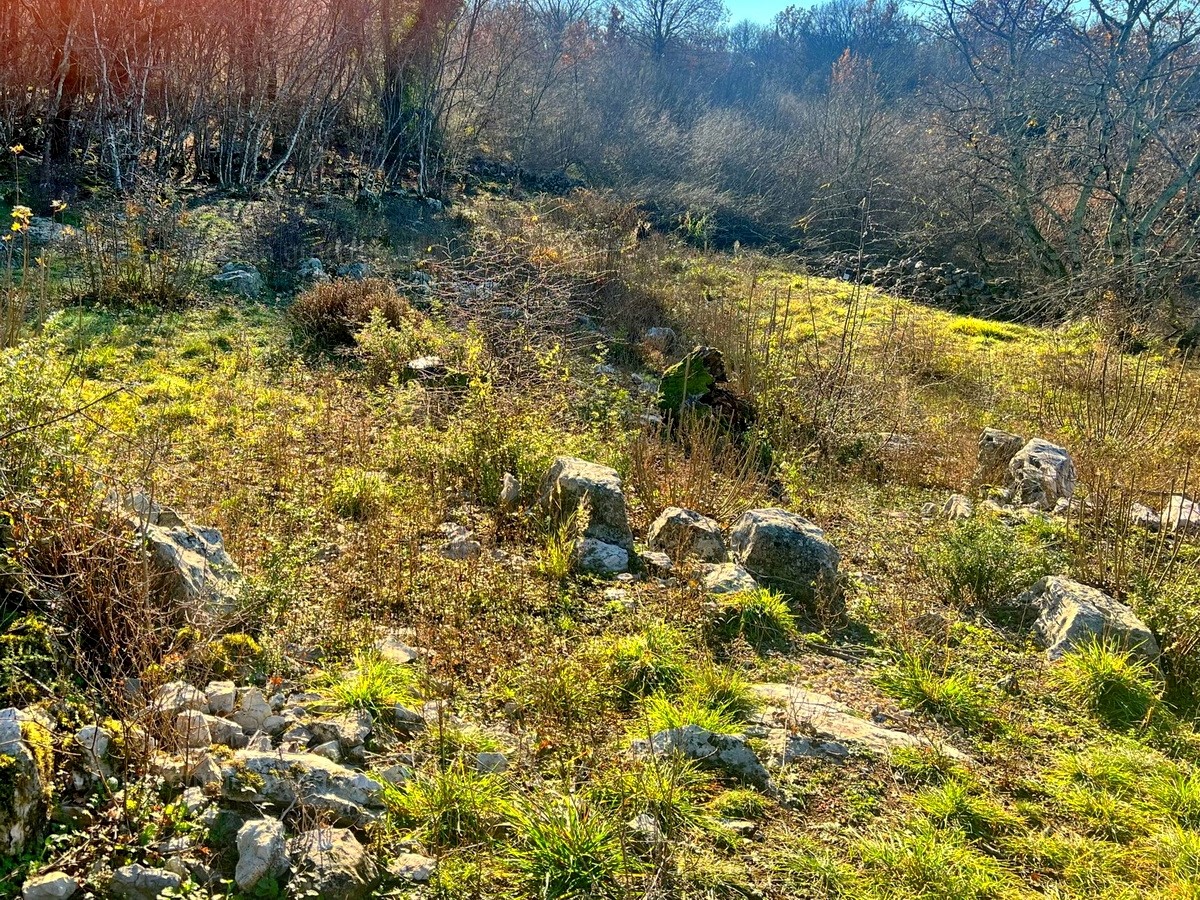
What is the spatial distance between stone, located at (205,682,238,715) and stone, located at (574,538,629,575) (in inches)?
76.4

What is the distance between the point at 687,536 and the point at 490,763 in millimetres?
2038

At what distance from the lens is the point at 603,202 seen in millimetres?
15680

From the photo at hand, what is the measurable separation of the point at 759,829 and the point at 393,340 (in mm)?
5722

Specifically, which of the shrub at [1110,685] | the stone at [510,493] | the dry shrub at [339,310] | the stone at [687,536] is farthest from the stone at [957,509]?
the dry shrub at [339,310]

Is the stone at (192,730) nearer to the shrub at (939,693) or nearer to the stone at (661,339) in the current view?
the shrub at (939,693)

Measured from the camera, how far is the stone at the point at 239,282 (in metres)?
9.21

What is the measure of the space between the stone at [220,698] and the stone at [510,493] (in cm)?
226

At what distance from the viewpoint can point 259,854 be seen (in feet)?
6.94

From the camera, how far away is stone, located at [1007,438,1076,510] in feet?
18.9

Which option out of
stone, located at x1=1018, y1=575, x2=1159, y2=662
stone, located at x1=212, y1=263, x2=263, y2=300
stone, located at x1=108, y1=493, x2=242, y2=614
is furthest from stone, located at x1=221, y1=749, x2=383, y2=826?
stone, located at x1=212, y1=263, x2=263, y2=300

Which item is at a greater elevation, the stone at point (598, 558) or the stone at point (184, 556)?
the stone at point (184, 556)

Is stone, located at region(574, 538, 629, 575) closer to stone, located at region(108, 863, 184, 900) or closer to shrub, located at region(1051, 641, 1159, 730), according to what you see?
shrub, located at region(1051, 641, 1159, 730)

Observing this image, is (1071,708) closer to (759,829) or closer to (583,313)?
(759,829)

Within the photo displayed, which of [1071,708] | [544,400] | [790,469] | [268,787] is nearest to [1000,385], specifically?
[790,469]
